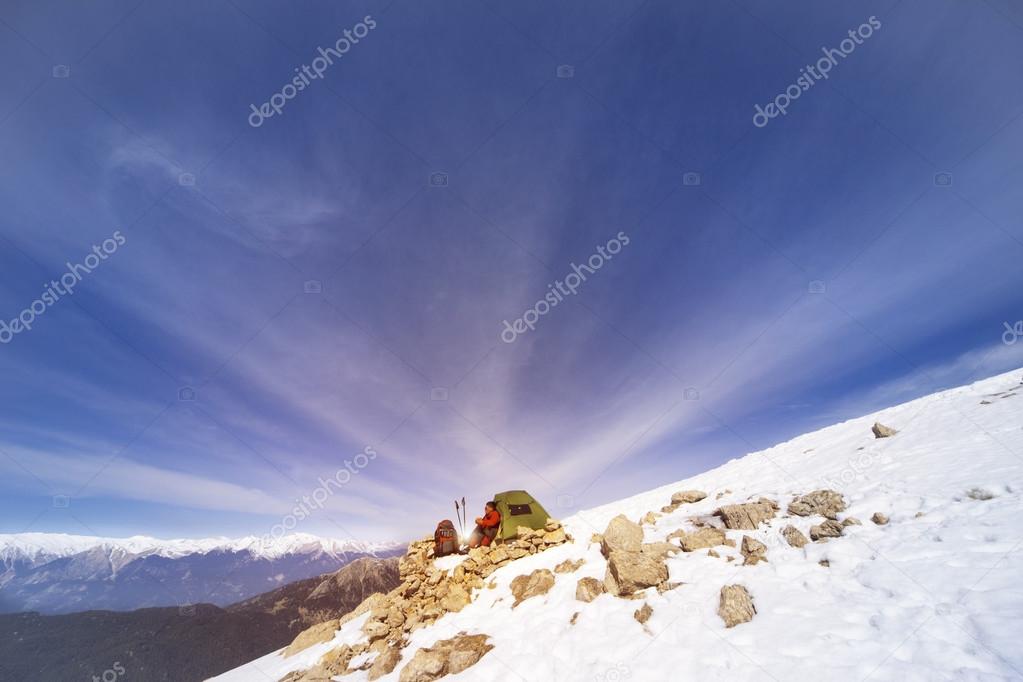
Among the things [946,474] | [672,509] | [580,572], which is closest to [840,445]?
[946,474]

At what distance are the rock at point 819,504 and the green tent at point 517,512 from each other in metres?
12.8

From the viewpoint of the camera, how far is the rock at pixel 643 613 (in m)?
11.9

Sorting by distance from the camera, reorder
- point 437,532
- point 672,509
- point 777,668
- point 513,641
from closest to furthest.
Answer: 1. point 777,668
2. point 513,641
3. point 672,509
4. point 437,532

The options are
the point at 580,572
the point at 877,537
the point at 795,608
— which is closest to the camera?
the point at 795,608

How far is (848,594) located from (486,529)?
16404mm

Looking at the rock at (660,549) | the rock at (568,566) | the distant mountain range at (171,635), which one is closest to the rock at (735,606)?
the rock at (660,549)

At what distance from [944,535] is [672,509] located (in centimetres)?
1003

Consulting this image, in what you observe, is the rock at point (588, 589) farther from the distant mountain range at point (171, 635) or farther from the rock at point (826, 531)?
the distant mountain range at point (171, 635)

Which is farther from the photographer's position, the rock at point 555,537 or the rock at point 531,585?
the rock at point 555,537

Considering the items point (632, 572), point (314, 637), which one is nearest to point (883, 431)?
point (632, 572)

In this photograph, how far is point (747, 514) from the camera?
14.8 meters

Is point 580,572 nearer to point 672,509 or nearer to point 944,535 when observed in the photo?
point 672,509

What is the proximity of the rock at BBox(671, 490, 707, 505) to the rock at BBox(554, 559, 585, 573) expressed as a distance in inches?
262

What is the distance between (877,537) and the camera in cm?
1134
